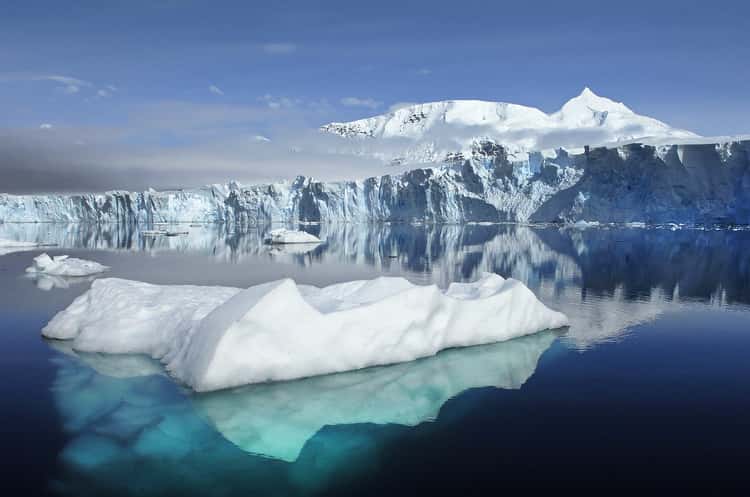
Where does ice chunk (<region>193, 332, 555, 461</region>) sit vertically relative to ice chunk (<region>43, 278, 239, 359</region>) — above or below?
below

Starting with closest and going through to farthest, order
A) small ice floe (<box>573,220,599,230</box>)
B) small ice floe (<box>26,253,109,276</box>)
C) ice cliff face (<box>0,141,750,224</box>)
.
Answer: small ice floe (<box>26,253,109,276</box>) < ice cliff face (<box>0,141,750,224</box>) < small ice floe (<box>573,220,599,230</box>)

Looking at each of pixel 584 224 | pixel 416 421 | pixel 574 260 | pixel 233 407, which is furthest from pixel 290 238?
pixel 584 224

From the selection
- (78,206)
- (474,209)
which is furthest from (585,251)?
(78,206)

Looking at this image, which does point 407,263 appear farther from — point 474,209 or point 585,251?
point 474,209

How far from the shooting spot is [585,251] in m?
35.8

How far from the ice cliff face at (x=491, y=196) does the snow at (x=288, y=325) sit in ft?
171

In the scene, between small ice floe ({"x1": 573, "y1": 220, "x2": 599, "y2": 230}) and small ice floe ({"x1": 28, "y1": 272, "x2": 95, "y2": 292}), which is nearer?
small ice floe ({"x1": 28, "y1": 272, "x2": 95, "y2": 292})

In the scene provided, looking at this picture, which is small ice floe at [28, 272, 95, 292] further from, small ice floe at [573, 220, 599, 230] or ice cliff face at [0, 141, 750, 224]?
ice cliff face at [0, 141, 750, 224]

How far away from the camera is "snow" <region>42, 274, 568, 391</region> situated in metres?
8.80

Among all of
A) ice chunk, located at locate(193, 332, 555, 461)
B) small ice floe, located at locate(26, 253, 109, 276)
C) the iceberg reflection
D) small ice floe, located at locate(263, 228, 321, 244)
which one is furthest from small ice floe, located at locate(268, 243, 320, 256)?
ice chunk, located at locate(193, 332, 555, 461)

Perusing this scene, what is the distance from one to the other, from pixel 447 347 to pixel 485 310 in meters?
1.28

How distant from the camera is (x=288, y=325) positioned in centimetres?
909

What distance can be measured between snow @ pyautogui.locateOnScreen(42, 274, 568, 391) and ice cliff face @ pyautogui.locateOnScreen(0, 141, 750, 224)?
171 ft

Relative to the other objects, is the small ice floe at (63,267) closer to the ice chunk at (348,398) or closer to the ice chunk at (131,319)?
the ice chunk at (131,319)
